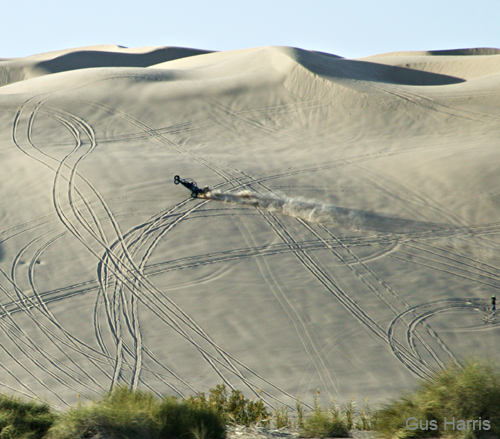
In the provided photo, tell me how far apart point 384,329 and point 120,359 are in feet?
17.5

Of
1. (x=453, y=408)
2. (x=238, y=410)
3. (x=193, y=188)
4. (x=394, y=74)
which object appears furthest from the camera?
(x=394, y=74)

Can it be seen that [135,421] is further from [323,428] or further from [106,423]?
[323,428]

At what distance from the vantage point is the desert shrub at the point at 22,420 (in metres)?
5.45

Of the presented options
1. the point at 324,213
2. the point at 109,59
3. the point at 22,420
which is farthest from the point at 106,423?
the point at 109,59

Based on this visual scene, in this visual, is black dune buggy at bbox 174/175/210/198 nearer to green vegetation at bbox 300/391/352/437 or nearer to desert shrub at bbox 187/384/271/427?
desert shrub at bbox 187/384/271/427

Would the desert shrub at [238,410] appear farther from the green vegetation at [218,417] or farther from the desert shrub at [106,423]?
the desert shrub at [106,423]

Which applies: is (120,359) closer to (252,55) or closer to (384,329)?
(384,329)

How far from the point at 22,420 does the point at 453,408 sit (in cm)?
431

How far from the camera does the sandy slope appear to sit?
35.1 ft

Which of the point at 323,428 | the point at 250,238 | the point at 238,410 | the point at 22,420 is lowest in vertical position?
the point at 238,410

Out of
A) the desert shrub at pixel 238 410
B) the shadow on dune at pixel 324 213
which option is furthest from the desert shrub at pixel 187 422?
the shadow on dune at pixel 324 213

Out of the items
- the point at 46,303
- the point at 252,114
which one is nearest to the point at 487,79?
the point at 252,114

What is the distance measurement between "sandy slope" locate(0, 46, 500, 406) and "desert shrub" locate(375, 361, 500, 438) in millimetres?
4055

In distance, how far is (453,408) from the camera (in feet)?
17.5
